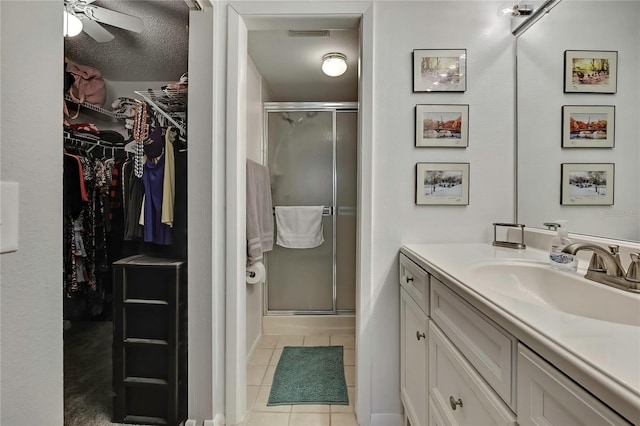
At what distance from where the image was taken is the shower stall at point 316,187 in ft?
8.96

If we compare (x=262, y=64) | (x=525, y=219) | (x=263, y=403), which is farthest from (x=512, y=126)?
(x=263, y=403)

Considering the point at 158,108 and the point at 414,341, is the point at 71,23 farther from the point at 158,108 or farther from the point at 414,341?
the point at 414,341

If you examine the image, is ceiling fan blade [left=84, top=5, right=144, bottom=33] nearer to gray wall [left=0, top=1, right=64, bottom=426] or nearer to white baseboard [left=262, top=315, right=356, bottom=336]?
gray wall [left=0, top=1, right=64, bottom=426]

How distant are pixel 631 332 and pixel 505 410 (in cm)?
29

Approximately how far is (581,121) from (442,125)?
550 mm

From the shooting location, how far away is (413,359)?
133 centimetres

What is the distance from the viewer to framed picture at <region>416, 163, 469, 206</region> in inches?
61.8

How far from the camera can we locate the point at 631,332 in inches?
22.6

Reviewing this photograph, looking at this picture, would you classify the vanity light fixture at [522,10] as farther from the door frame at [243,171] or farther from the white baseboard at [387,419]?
the white baseboard at [387,419]

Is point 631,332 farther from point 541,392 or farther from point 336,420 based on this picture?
point 336,420

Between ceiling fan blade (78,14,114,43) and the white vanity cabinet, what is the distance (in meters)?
2.07

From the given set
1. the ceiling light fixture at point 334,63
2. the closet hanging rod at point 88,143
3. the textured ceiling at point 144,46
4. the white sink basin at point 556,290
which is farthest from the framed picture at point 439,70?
the closet hanging rod at point 88,143

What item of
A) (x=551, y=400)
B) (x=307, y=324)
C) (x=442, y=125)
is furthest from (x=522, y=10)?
(x=307, y=324)

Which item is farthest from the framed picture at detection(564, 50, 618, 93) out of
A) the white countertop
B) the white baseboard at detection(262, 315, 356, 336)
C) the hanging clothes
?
the white baseboard at detection(262, 315, 356, 336)
